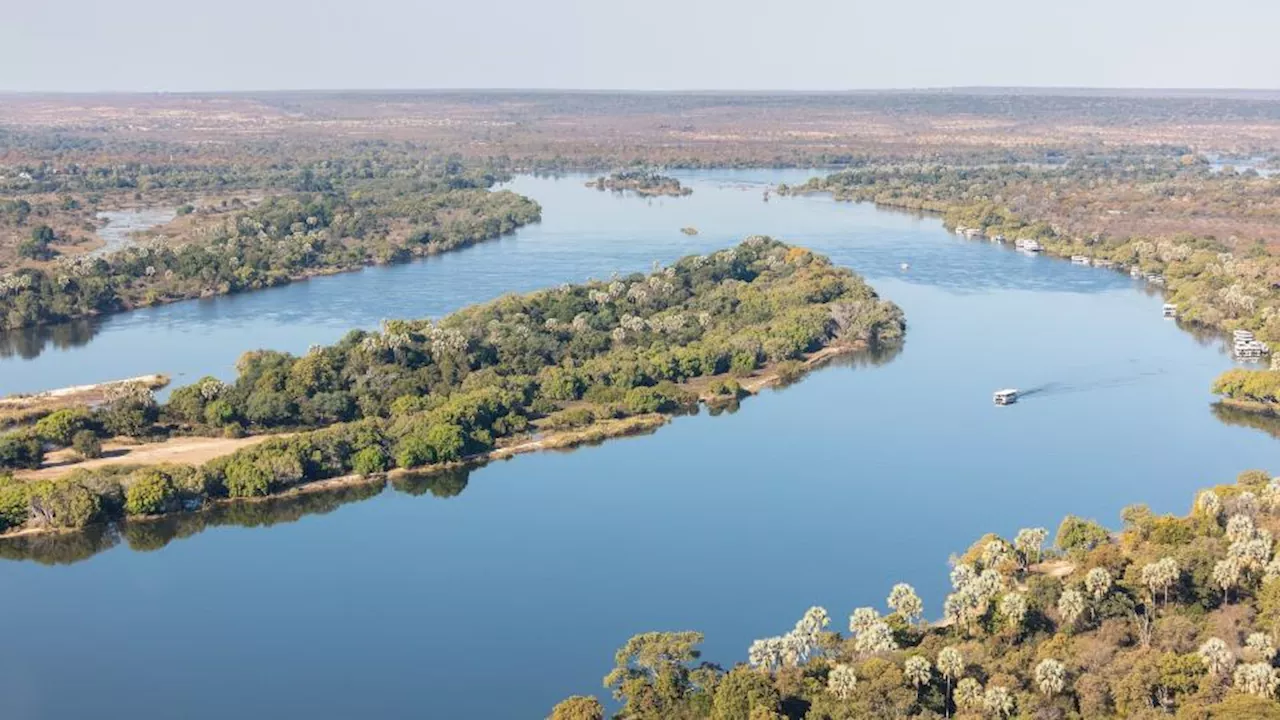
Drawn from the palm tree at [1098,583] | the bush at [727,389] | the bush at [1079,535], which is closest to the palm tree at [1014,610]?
the palm tree at [1098,583]

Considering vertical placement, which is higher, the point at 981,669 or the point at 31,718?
the point at 981,669

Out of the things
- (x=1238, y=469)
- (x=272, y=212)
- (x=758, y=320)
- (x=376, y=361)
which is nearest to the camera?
(x=1238, y=469)

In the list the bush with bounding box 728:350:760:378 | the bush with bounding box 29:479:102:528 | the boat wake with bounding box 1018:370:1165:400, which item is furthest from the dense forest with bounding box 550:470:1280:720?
the bush with bounding box 728:350:760:378

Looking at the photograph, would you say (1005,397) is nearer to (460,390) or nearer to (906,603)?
(460,390)

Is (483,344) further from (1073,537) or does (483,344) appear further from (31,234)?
(31,234)

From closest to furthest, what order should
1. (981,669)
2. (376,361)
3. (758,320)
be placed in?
(981,669)
(376,361)
(758,320)

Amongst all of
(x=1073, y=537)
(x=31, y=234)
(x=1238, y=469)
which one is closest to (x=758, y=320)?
(x=1238, y=469)

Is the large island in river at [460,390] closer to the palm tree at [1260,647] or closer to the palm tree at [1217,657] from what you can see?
the palm tree at [1217,657]
